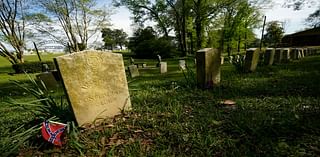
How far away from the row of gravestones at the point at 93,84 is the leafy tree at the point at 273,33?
5162cm

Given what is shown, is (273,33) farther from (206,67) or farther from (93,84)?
(93,84)

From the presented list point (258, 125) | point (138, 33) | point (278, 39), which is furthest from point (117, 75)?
point (278, 39)

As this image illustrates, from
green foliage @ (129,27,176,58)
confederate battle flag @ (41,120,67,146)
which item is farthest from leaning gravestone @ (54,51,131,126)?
green foliage @ (129,27,176,58)

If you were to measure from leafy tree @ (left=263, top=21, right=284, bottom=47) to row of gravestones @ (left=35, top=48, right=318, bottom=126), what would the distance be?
2032 inches

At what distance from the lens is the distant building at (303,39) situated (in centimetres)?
4100

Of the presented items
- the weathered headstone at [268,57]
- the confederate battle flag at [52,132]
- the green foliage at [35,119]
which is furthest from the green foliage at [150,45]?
the confederate battle flag at [52,132]

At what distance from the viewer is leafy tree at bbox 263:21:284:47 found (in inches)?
1965

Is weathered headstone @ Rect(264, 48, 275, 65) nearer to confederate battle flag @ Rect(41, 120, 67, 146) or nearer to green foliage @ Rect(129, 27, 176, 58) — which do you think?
confederate battle flag @ Rect(41, 120, 67, 146)

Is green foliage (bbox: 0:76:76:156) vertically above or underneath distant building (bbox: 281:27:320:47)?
underneath

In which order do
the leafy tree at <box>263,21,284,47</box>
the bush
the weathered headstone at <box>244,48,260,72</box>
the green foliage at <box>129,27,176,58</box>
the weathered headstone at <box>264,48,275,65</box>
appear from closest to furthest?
1. the weathered headstone at <box>244,48,260,72</box>
2. the weathered headstone at <box>264,48,275,65</box>
3. the bush
4. the green foliage at <box>129,27,176,58</box>
5. the leafy tree at <box>263,21,284,47</box>

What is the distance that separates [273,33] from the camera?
5091cm

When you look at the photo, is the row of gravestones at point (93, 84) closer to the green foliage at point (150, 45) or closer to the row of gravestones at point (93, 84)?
the row of gravestones at point (93, 84)

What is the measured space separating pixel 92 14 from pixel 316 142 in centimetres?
2818

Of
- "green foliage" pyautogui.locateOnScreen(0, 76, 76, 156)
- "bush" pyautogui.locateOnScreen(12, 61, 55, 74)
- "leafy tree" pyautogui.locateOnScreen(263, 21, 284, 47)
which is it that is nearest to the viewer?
"green foliage" pyautogui.locateOnScreen(0, 76, 76, 156)
